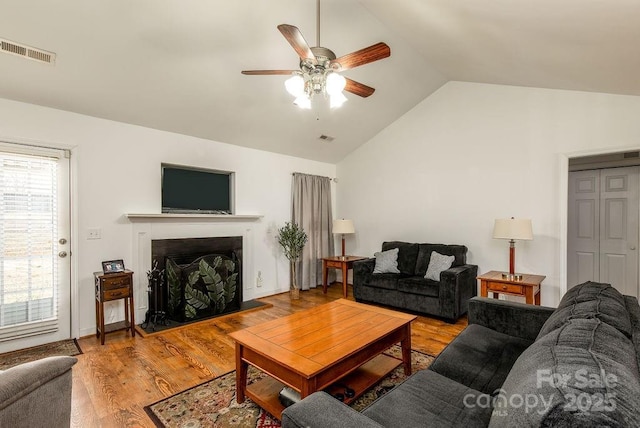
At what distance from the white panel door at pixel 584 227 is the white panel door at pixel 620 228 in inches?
2.5

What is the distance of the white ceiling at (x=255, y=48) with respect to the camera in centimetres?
228

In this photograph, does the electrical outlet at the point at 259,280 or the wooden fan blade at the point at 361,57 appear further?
the electrical outlet at the point at 259,280

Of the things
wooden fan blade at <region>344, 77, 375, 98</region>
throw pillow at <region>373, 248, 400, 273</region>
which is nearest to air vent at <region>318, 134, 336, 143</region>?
throw pillow at <region>373, 248, 400, 273</region>

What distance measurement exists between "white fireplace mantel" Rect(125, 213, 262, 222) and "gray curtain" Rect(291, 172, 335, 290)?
0.87 meters

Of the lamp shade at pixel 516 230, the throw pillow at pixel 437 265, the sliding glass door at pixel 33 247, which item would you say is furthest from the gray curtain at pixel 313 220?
the sliding glass door at pixel 33 247

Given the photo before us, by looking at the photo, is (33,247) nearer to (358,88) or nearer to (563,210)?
(358,88)

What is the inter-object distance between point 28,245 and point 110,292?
2.89ft

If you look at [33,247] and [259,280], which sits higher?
[33,247]

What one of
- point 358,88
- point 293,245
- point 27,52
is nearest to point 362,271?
point 293,245

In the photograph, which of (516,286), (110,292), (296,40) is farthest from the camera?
(516,286)

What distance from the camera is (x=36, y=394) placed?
1273 millimetres

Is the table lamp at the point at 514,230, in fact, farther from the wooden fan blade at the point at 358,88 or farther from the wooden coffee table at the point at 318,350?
the wooden fan blade at the point at 358,88

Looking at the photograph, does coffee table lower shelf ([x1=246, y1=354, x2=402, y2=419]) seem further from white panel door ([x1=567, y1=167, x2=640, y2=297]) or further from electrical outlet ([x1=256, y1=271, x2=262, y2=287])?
white panel door ([x1=567, y1=167, x2=640, y2=297])

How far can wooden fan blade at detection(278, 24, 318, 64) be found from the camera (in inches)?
72.3
